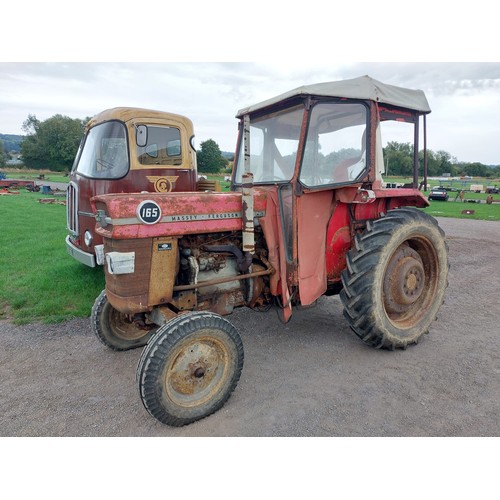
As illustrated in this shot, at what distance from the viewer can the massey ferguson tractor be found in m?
2.92

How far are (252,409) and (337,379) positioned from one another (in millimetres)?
872

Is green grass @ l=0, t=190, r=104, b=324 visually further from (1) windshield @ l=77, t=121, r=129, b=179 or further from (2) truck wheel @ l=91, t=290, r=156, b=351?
(1) windshield @ l=77, t=121, r=129, b=179

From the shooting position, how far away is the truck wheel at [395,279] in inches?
144

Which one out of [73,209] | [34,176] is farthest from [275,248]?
[34,176]

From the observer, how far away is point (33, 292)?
573cm

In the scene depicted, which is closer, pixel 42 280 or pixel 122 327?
pixel 122 327

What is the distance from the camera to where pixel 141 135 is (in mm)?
5887

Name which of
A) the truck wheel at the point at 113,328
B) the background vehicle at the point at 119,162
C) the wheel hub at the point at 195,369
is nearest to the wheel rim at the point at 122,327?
the truck wheel at the point at 113,328

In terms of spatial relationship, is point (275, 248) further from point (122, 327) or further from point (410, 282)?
point (122, 327)

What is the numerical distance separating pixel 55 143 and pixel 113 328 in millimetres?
53297

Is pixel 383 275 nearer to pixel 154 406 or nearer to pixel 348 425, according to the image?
pixel 348 425

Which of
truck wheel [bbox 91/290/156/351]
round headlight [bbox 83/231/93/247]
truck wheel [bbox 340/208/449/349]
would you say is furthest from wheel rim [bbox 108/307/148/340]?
truck wheel [bbox 340/208/449/349]

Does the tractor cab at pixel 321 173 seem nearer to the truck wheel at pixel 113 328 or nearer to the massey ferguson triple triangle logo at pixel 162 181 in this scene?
the truck wheel at pixel 113 328

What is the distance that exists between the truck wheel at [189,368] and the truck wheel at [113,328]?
100 cm
